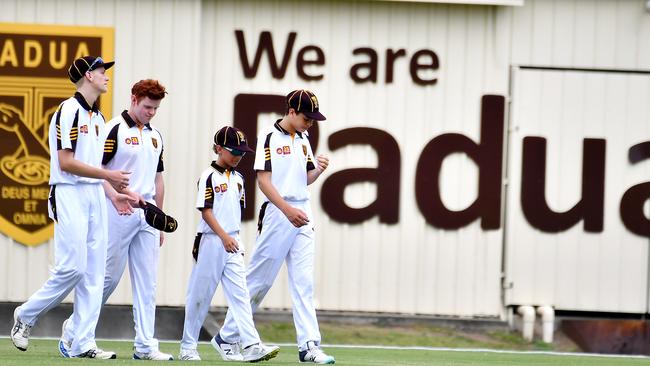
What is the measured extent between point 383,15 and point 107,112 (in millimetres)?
3647

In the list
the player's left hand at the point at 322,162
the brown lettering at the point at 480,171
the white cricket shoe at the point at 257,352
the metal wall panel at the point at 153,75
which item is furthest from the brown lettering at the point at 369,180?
the white cricket shoe at the point at 257,352

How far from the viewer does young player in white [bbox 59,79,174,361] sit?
41.7 ft

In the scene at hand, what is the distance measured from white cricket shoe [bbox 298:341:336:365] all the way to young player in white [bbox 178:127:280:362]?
0.32 meters

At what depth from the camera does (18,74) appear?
18.4m

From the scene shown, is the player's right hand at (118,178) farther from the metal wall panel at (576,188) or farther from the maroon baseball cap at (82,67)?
the metal wall panel at (576,188)

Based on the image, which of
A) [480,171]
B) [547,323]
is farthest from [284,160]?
[547,323]

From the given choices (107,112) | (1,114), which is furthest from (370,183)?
(1,114)

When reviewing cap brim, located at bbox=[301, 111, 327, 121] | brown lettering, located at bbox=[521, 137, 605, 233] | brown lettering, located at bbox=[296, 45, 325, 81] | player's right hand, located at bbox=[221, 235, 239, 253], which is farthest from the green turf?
brown lettering, located at bbox=[296, 45, 325, 81]

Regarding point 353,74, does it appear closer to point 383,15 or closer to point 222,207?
point 383,15

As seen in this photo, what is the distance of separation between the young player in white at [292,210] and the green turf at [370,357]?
1.15ft

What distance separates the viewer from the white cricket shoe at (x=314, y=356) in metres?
12.8

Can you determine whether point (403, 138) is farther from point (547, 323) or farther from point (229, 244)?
point (229, 244)

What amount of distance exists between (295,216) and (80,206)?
1.89 metres

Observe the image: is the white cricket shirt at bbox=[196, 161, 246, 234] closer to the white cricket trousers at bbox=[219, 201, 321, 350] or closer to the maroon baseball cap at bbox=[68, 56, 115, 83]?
the white cricket trousers at bbox=[219, 201, 321, 350]
